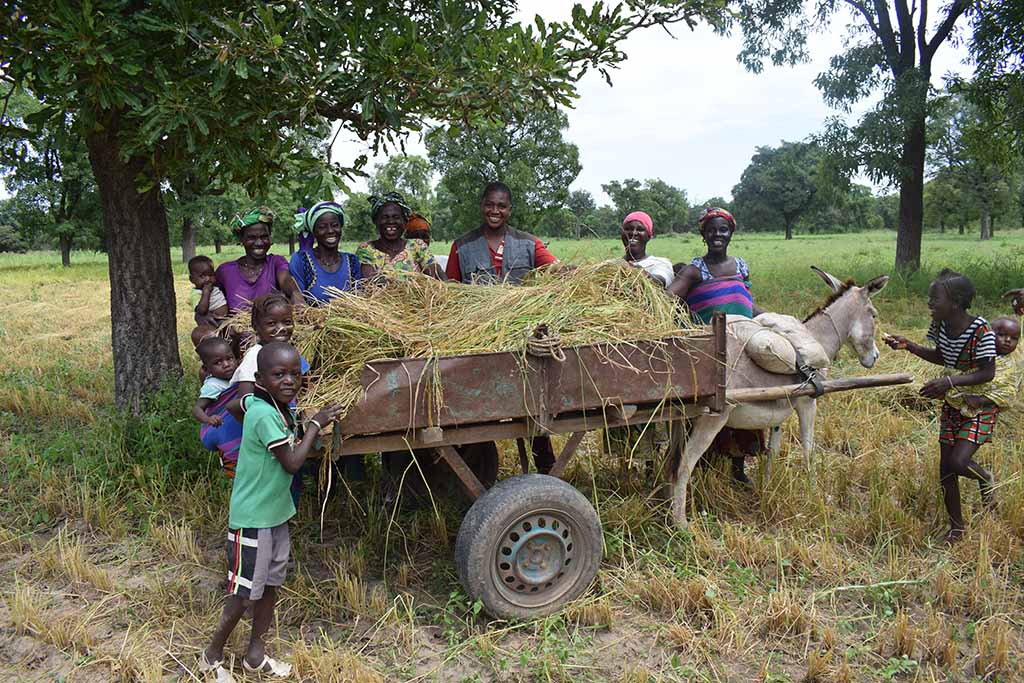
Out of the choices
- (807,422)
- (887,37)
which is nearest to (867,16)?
(887,37)

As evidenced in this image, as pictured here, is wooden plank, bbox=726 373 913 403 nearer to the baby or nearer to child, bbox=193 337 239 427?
the baby

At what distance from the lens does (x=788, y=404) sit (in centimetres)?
451

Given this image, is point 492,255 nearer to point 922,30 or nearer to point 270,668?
point 270,668

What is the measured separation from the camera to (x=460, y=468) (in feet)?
11.7

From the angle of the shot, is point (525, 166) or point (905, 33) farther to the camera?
point (525, 166)

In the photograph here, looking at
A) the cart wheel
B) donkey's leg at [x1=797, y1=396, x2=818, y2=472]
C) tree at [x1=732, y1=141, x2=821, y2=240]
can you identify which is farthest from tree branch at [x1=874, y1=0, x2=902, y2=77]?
tree at [x1=732, y1=141, x2=821, y2=240]

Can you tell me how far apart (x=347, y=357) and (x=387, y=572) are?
1311mm

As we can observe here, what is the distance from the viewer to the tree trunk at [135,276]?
546 centimetres

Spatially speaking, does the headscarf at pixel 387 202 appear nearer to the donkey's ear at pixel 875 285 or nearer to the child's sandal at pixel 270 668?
the child's sandal at pixel 270 668

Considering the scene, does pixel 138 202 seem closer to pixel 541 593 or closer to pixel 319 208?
pixel 319 208

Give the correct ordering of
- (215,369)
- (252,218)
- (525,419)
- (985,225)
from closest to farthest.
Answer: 1. (525,419)
2. (215,369)
3. (252,218)
4. (985,225)

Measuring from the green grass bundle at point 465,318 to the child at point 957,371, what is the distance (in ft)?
5.10

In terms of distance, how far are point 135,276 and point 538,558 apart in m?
3.86

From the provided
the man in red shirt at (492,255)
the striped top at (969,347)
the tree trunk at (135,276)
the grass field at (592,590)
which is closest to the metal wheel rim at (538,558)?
the grass field at (592,590)
